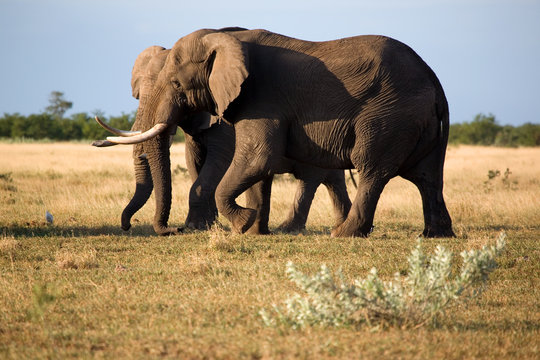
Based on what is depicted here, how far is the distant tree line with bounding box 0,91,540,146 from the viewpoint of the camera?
194ft

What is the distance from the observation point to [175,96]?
37.9 feet

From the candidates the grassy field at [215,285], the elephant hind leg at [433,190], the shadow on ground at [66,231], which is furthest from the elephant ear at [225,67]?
the elephant hind leg at [433,190]

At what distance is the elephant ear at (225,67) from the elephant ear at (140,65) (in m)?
2.35

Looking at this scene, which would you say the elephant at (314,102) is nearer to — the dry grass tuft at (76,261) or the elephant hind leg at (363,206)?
the elephant hind leg at (363,206)

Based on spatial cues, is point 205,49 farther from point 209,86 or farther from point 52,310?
point 52,310

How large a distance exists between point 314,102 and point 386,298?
515cm

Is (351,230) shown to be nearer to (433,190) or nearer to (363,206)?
(363,206)

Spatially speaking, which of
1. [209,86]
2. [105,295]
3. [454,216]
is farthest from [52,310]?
[454,216]

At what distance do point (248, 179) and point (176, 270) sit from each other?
2.57m

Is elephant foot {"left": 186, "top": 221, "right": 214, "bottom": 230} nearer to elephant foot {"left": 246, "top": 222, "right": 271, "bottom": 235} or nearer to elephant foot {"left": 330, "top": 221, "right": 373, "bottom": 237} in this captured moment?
elephant foot {"left": 246, "top": 222, "right": 271, "bottom": 235}

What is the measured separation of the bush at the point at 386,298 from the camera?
6203 mm

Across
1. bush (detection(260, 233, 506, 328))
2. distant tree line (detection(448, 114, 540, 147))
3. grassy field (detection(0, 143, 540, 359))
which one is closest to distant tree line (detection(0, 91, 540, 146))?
distant tree line (detection(448, 114, 540, 147))

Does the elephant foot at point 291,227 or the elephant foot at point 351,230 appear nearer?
the elephant foot at point 351,230

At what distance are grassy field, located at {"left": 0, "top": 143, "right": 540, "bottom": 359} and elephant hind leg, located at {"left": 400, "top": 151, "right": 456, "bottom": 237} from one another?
1.59ft
